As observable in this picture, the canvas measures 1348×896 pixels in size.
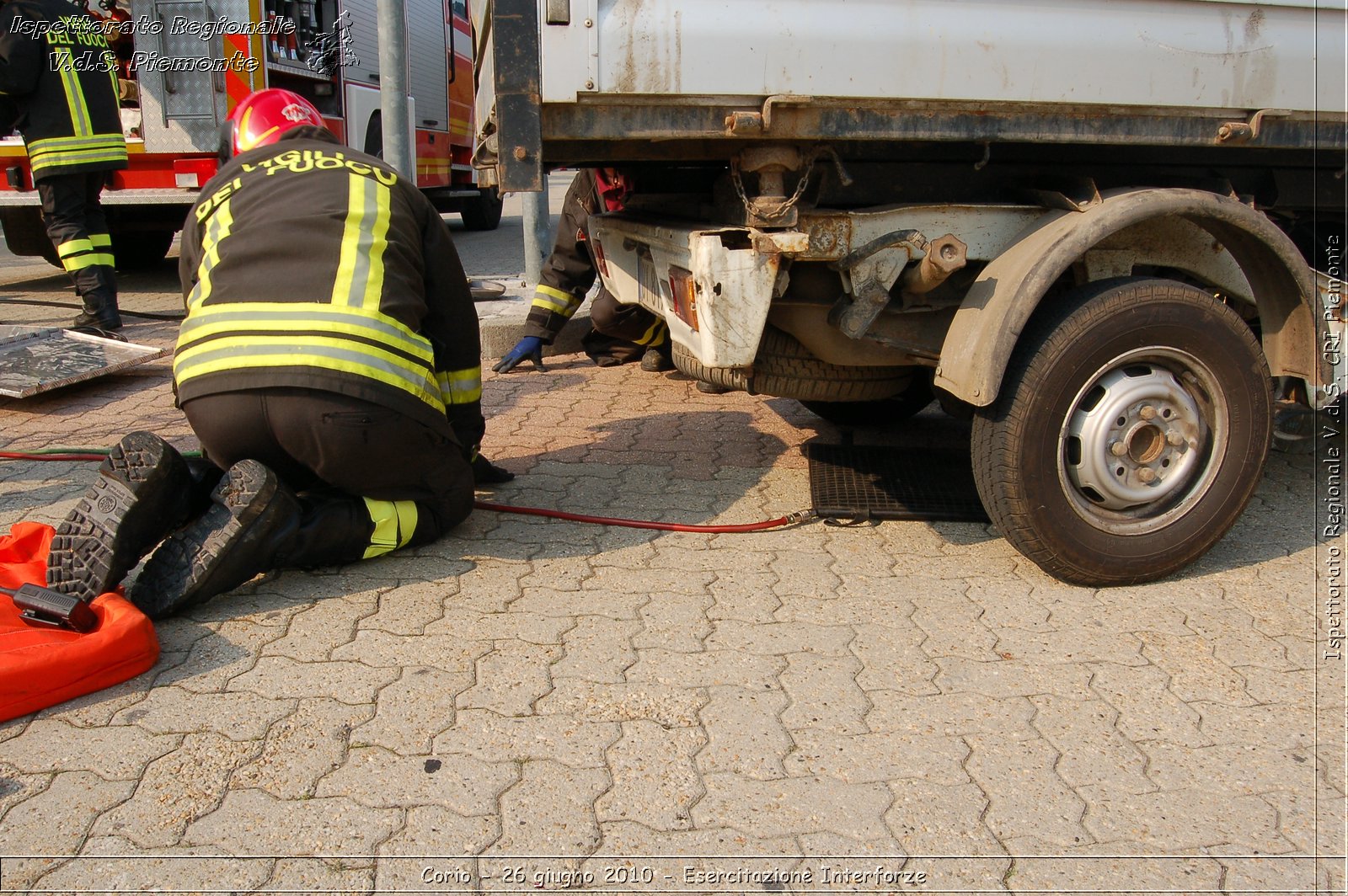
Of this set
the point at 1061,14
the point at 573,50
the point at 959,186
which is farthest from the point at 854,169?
the point at 573,50

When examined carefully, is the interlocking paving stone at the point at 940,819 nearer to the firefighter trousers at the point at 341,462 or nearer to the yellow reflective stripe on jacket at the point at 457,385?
the firefighter trousers at the point at 341,462

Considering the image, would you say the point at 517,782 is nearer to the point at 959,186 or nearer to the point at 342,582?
the point at 342,582

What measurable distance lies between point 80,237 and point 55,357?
140 cm

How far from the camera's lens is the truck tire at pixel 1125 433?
115 inches

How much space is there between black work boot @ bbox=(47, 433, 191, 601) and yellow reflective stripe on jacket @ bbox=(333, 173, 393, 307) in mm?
656

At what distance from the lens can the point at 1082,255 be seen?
2953 mm

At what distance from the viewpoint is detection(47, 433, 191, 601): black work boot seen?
272 cm

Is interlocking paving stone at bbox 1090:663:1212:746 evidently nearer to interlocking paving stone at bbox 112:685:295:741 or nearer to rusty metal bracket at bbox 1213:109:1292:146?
rusty metal bracket at bbox 1213:109:1292:146

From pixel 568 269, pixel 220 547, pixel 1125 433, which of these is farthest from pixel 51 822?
pixel 568 269

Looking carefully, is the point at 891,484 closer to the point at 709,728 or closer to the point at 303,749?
the point at 709,728

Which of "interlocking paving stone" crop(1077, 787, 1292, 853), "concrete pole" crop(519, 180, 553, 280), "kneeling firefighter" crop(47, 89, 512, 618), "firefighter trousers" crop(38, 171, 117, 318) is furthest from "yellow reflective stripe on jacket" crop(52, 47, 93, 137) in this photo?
"interlocking paving stone" crop(1077, 787, 1292, 853)

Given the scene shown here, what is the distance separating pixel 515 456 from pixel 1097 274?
2336 mm

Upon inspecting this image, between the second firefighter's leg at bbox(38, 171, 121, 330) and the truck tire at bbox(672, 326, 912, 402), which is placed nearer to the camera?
the truck tire at bbox(672, 326, 912, 402)

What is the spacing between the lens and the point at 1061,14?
2.77 metres
